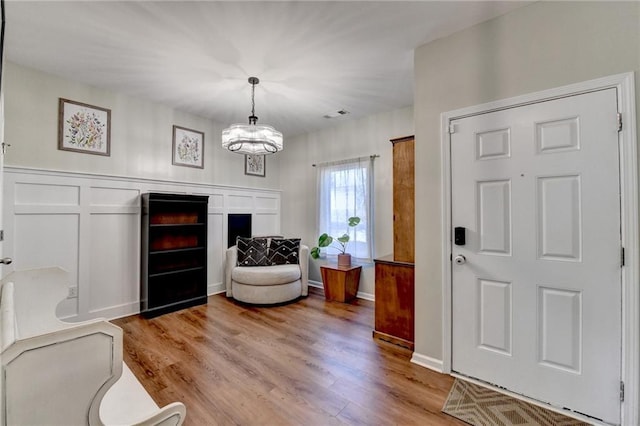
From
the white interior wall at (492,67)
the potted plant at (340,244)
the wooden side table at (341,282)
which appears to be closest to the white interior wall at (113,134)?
the potted plant at (340,244)

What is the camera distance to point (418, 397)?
6.16 ft

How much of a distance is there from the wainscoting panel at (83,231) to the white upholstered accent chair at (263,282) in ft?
3.75

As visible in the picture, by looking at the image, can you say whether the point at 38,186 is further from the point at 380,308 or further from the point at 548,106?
the point at 548,106

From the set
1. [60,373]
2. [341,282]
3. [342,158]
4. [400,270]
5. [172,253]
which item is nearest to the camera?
[60,373]

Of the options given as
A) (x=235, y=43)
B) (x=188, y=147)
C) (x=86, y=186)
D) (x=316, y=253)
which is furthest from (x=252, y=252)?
(x=235, y=43)

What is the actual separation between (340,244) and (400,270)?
190 cm

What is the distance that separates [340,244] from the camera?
14.7 feet

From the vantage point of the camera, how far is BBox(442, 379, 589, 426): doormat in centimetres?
166

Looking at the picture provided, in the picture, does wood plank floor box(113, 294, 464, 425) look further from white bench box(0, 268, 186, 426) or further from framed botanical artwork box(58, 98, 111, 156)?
framed botanical artwork box(58, 98, 111, 156)

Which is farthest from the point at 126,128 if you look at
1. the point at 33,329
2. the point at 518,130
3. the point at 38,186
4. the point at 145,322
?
the point at 518,130

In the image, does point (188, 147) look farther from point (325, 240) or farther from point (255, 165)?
point (325, 240)

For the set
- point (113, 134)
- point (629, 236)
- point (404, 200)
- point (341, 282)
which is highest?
point (113, 134)

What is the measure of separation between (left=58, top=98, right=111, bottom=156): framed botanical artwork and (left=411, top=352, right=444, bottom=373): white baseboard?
3.95 meters

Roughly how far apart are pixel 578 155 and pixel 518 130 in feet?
1.21
